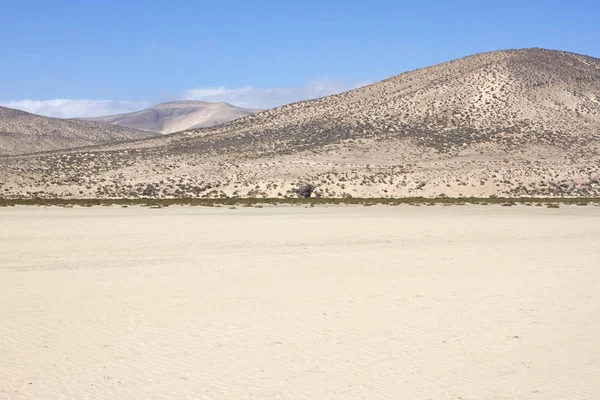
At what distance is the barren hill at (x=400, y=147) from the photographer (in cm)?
5488

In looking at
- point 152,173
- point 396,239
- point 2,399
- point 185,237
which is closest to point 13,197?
point 152,173

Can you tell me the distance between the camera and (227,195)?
175 feet

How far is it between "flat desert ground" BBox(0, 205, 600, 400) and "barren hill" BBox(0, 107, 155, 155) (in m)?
115

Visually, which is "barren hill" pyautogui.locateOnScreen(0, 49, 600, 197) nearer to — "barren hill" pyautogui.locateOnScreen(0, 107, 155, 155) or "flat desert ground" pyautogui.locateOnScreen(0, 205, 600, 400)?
"flat desert ground" pyautogui.locateOnScreen(0, 205, 600, 400)

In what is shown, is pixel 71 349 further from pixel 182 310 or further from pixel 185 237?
pixel 185 237

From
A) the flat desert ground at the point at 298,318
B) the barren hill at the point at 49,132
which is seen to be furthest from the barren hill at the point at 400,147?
the barren hill at the point at 49,132

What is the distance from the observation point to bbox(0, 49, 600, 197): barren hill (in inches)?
2160

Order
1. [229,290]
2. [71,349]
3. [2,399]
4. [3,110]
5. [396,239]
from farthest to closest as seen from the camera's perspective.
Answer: [3,110] → [396,239] → [229,290] → [71,349] → [2,399]

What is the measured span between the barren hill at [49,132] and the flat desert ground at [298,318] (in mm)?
115293

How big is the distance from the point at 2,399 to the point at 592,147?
204ft

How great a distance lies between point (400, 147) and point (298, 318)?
53.8 meters

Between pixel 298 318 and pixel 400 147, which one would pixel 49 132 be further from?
pixel 298 318

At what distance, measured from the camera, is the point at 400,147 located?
212ft

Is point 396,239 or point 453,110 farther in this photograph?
point 453,110
